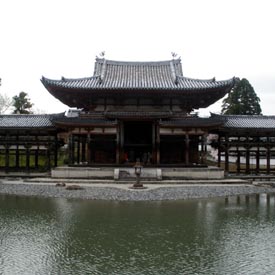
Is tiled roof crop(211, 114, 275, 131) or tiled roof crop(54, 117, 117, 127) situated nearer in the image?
tiled roof crop(54, 117, 117, 127)

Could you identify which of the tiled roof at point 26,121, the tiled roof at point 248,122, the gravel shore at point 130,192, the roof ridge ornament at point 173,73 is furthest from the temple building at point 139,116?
the gravel shore at point 130,192

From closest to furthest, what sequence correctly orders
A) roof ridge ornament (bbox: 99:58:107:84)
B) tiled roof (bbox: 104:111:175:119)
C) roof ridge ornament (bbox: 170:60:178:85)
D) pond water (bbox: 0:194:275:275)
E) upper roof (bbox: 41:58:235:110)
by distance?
pond water (bbox: 0:194:275:275) → tiled roof (bbox: 104:111:175:119) → upper roof (bbox: 41:58:235:110) → roof ridge ornament (bbox: 170:60:178:85) → roof ridge ornament (bbox: 99:58:107:84)

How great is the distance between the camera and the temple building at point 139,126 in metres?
31.4

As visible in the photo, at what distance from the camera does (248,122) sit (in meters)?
33.8

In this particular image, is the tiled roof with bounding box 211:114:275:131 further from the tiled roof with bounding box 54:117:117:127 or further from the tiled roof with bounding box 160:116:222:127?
the tiled roof with bounding box 54:117:117:127

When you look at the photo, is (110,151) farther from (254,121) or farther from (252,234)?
(252,234)

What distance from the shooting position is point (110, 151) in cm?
3356

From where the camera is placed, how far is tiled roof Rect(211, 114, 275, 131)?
3285 cm

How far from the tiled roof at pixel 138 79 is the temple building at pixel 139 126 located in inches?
3.3

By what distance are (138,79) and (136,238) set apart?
25051 mm

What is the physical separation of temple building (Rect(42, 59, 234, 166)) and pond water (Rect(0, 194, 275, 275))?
13.6 meters

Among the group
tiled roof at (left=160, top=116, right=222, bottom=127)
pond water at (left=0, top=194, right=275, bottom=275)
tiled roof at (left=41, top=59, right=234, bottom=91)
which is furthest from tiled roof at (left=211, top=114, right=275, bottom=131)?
pond water at (left=0, top=194, right=275, bottom=275)

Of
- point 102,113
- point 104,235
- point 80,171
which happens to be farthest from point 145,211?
point 102,113

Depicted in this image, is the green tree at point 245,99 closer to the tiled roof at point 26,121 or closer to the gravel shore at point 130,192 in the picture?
the tiled roof at point 26,121
